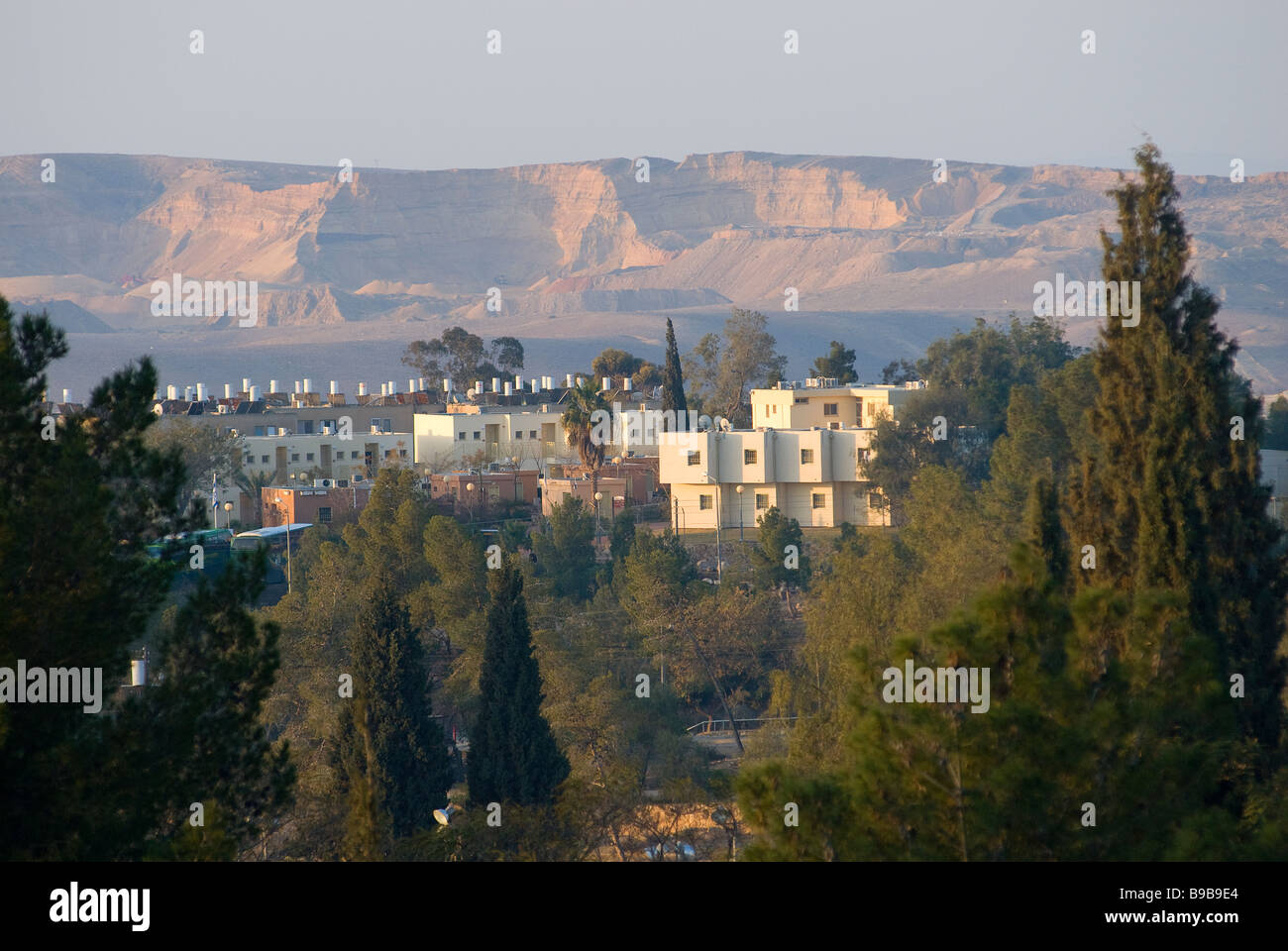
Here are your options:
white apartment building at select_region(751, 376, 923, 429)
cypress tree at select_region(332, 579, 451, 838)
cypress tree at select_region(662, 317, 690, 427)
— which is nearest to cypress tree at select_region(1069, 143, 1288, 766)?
cypress tree at select_region(332, 579, 451, 838)

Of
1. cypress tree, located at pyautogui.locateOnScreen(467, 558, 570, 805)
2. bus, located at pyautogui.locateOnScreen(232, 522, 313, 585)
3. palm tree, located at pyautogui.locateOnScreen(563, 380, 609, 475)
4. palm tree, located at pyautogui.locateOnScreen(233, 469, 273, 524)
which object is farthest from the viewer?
palm tree, located at pyautogui.locateOnScreen(233, 469, 273, 524)

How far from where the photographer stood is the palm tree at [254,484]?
71312 millimetres

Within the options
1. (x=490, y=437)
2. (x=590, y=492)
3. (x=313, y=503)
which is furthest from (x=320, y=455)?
(x=590, y=492)

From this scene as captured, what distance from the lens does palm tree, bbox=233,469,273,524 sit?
234 ft

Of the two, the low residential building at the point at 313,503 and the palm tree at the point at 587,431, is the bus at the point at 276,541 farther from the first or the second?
the palm tree at the point at 587,431

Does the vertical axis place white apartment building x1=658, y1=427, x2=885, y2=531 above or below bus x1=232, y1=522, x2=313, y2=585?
above

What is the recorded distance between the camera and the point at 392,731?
32.0m

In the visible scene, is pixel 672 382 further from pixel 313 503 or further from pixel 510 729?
pixel 510 729

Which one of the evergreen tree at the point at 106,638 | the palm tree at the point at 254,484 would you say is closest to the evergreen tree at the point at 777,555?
the palm tree at the point at 254,484

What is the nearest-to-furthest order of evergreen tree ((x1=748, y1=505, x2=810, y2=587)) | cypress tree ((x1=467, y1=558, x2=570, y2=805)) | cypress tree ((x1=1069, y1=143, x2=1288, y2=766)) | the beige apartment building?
1. cypress tree ((x1=1069, y1=143, x2=1288, y2=766))
2. cypress tree ((x1=467, y1=558, x2=570, y2=805))
3. evergreen tree ((x1=748, y1=505, x2=810, y2=587))
4. the beige apartment building

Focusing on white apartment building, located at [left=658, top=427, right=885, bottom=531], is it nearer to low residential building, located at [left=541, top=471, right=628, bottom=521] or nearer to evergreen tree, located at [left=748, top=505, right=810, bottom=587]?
low residential building, located at [left=541, top=471, right=628, bottom=521]

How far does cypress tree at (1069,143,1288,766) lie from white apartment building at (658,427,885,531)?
42.9 metres

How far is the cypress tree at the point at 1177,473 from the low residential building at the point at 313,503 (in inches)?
1793
